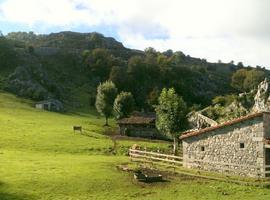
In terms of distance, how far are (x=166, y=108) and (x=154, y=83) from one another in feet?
421

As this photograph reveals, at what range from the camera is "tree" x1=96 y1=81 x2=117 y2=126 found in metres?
113

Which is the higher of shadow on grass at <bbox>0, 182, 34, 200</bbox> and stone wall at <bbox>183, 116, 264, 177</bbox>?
stone wall at <bbox>183, 116, 264, 177</bbox>

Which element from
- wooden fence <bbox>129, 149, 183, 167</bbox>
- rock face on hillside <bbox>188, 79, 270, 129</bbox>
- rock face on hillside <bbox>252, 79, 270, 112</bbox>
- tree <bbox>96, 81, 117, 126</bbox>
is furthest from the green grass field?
tree <bbox>96, 81, 117, 126</bbox>

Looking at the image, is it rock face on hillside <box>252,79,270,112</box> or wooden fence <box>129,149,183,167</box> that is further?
rock face on hillside <box>252,79,270,112</box>

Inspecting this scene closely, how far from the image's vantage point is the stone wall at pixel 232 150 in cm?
4409

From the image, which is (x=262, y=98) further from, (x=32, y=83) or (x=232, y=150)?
(x=32, y=83)

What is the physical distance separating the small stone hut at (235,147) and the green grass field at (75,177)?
425 cm

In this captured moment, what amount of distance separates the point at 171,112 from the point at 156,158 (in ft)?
51.7

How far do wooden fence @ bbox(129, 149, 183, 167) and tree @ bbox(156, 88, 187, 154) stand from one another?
11062 millimetres

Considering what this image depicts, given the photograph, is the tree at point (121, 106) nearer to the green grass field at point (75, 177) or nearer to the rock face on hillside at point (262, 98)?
the rock face on hillside at point (262, 98)

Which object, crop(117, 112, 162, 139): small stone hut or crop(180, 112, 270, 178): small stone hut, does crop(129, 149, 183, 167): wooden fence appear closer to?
crop(180, 112, 270, 178): small stone hut

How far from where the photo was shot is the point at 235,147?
45.9 meters

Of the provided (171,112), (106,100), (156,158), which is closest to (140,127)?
(106,100)

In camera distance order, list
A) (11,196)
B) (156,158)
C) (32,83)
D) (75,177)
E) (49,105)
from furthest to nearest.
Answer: (32,83)
(49,105)
(156,158)
(75,177)
(11,196)
